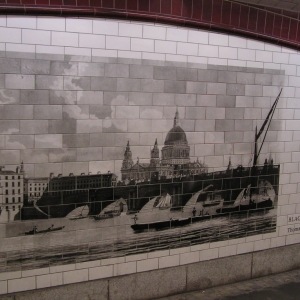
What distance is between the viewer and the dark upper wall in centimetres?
412

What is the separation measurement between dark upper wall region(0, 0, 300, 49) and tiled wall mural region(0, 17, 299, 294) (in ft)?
0.39

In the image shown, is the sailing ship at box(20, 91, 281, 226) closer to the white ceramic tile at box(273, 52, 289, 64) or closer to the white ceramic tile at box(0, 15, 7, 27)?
the white ceramic tile at box(273, 52, 289, 64)

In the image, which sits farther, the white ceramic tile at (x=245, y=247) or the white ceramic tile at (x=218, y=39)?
the white ceramic tile at (x=245, y=247)

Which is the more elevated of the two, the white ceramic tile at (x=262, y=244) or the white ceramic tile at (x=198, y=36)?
the white ceramic tile at (x=198, y=36)

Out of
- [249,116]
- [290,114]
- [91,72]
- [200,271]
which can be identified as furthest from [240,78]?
[200,271]

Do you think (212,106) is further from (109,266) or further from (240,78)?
(109,266)

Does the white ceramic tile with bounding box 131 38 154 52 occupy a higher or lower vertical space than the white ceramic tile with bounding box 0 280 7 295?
higher

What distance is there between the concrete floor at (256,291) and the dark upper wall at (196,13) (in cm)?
350

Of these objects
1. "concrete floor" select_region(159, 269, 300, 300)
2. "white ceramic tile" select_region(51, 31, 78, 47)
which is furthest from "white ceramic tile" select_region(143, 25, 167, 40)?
"concrete floor" select_region(159, 269, 300, 300)

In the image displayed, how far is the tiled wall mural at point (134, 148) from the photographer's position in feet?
13.6

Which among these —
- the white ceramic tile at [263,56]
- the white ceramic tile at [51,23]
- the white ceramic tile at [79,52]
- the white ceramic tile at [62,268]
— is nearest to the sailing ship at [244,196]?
the white ceramic tile at [263,56]

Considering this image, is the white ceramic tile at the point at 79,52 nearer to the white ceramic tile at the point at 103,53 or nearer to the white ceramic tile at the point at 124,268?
the white ceramic tile at the point at 103,53

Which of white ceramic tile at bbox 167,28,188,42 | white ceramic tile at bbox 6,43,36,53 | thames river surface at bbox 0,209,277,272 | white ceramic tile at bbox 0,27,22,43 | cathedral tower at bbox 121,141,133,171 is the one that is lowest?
thames river surface at bbox 0,209,277,272

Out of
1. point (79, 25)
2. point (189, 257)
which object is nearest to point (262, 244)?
point (189, 257)
